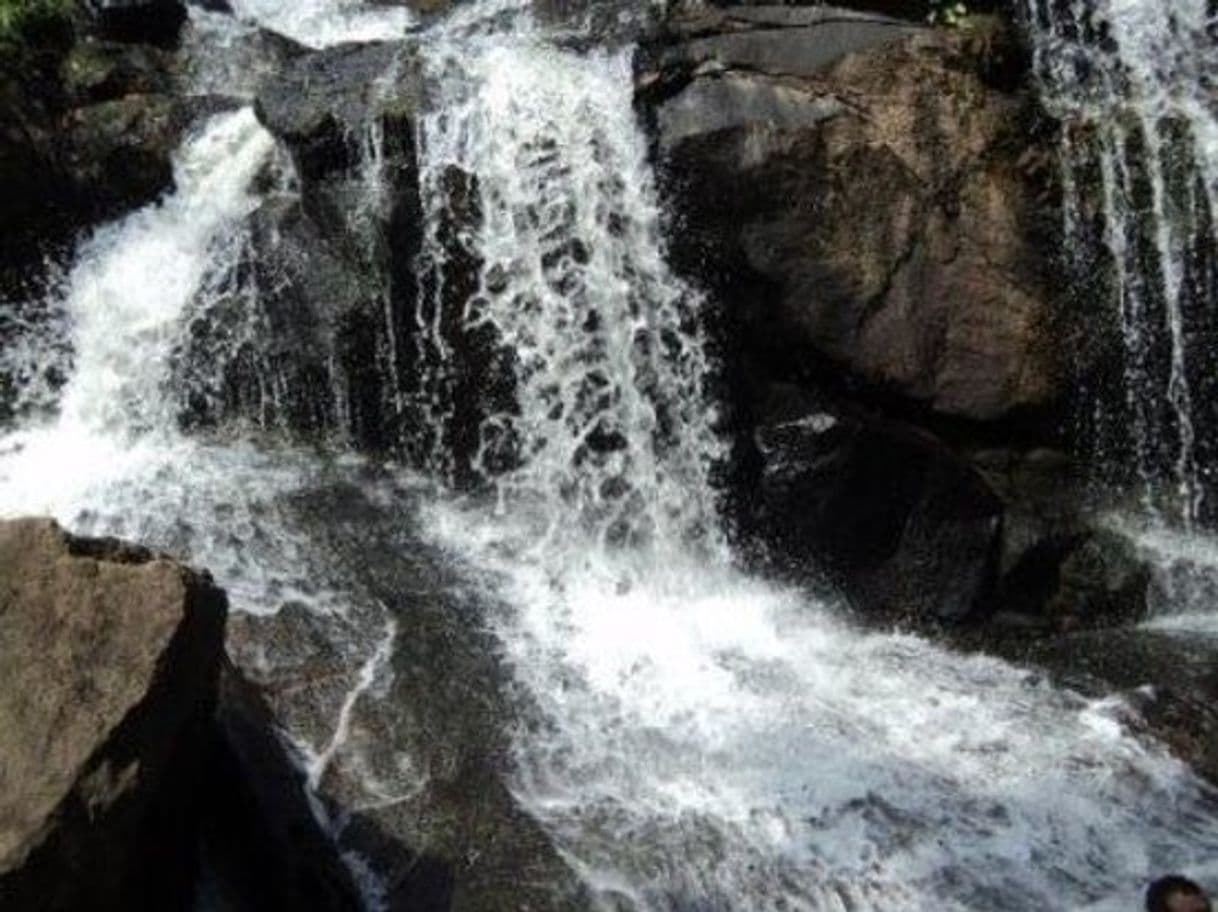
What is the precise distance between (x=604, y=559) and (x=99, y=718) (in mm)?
4343

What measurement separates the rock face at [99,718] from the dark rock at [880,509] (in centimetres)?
446

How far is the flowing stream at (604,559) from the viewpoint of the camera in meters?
6.06

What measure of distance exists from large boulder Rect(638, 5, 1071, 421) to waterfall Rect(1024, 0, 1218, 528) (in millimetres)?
420

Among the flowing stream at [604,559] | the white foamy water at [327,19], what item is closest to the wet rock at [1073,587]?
the flowing stream at [604,559]

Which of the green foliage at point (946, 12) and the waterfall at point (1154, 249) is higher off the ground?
the green foliage at point (946, 12)

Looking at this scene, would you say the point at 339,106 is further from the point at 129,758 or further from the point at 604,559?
the point at 129,758

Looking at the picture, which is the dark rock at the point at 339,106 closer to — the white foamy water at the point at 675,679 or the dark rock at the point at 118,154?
the white foamy water at the point at 675,679

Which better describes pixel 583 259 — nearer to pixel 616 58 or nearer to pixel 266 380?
pixel 616 58

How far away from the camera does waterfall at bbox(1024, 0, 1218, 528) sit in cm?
938

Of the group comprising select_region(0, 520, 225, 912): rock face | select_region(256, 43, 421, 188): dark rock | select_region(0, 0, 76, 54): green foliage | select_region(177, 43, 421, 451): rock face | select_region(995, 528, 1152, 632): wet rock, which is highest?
select_region(0, 0, 76, 54): green foliage

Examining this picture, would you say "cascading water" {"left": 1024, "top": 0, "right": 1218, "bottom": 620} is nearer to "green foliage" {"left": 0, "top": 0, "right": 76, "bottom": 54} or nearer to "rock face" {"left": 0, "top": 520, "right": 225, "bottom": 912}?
"rock face" {"left": 0, "top": 520, "right": 225, "bottom": 912}

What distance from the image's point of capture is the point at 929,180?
9219 mm

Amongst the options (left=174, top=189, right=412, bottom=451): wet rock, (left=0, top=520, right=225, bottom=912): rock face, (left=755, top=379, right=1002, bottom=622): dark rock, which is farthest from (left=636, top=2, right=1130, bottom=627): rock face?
(left=0, top=520, right=225, bottom=912): rock face

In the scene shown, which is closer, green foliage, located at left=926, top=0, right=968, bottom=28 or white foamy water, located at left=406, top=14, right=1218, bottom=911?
white foamy water, located at left=406, top=14, right=1218, bottom=911
